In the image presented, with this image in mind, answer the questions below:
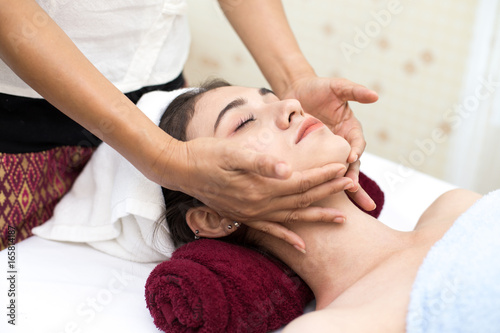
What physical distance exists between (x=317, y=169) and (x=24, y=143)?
823 mm

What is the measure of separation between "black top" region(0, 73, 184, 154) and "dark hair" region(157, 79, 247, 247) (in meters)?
0.30

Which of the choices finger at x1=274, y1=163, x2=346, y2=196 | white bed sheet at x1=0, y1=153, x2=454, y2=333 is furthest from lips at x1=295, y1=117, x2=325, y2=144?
white bed sheet at x1=0, y1=153, x2=454, y2=333

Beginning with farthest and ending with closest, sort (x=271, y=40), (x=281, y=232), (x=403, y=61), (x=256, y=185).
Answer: (x=403, y=61) < (x=271, y=40) < (x=281, y=232) < (x=256, y=185)

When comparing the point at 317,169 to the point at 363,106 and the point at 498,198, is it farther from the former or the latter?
the point at 363,106

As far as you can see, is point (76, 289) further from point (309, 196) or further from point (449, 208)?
point (449, 208)

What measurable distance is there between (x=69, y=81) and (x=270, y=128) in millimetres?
441

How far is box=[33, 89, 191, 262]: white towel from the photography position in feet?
4.18

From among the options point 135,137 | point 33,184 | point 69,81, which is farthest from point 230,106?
point 33,184

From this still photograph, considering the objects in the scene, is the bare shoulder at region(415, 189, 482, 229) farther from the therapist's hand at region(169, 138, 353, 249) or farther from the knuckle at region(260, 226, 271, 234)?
the knuckle at region(260, 226, 271, 234)

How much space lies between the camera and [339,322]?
91cm

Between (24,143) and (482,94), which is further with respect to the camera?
(482,94)

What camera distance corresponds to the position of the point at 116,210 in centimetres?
128

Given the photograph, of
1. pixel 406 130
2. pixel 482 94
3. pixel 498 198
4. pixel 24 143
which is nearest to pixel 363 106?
pixel 406 130

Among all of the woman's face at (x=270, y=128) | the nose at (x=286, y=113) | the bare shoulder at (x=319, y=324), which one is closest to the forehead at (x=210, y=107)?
the woman's face at (x=270, y=128)
